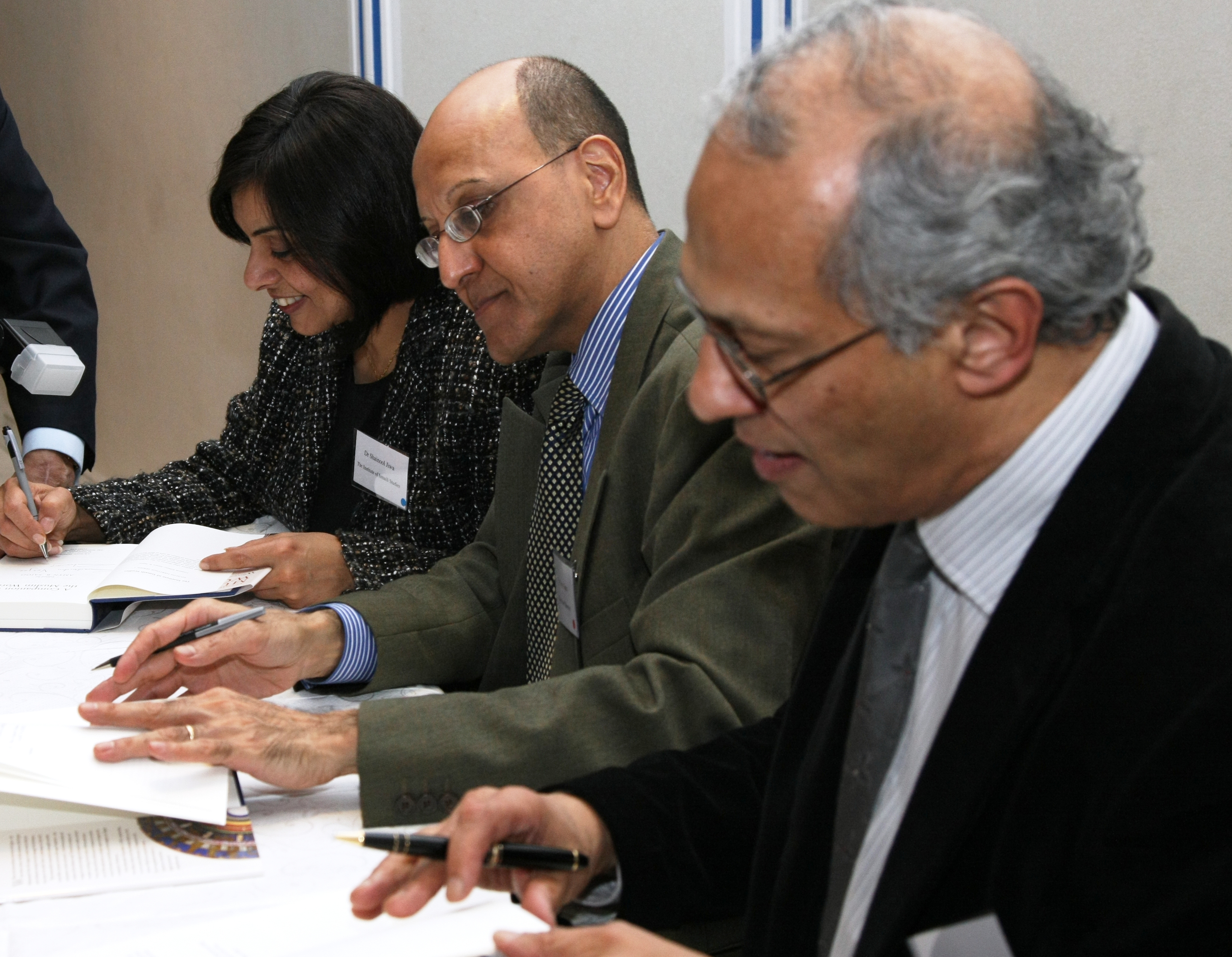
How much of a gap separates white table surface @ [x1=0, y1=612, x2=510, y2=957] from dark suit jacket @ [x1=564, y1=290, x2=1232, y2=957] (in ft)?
1.55

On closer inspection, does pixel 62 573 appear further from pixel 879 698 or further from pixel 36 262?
pixel 879 698

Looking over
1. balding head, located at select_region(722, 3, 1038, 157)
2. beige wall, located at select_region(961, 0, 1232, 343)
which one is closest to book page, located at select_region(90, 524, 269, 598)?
balding head, located at select_region(722, 3, 1038, 157)

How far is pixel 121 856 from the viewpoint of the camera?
1098 millimetres

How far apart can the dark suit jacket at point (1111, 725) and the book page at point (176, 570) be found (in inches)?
49.5

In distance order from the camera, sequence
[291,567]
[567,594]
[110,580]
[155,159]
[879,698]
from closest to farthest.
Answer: [879,698]
[567,594]
[110,580]
[291,567]
[155,159]

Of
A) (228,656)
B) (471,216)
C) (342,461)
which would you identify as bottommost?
(342,461)

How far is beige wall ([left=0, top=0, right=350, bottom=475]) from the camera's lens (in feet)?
15.3

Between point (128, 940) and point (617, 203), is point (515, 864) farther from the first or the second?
point (617, 203)

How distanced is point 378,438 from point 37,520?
59cm

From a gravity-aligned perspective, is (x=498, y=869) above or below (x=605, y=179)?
below

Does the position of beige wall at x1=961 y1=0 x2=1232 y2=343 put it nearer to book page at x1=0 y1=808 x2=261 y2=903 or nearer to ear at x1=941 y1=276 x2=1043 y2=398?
ear at x1=941 y1=276 x2=1043 y2=398

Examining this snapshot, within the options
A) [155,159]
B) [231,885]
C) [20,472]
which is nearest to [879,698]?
[231,885]

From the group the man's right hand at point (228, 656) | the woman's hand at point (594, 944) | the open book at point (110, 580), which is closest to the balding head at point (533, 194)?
the man's right hand at point (228, 656)

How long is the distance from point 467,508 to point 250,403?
0.71 m
